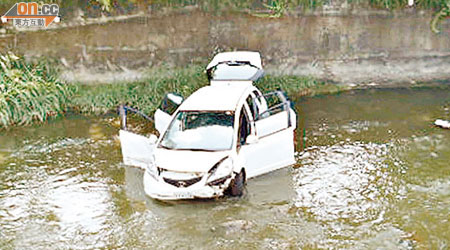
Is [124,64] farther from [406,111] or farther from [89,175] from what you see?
[406,111]

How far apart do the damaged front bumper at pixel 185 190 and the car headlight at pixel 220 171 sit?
7 centimetres

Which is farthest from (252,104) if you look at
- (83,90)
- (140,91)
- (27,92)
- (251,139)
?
(27,92)

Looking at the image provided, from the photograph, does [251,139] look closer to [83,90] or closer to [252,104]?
[252,104]

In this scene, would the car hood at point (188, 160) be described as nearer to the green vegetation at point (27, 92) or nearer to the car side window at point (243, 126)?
the car side window at point (243, 126)

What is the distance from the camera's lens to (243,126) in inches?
330

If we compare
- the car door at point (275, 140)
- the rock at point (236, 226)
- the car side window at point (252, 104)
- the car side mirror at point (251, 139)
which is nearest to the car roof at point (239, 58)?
the car side window at point (252, 104)

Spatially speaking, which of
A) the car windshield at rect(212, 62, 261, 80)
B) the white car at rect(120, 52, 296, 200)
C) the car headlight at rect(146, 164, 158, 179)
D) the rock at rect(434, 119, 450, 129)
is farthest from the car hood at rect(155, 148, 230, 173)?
the rock at rect(434, 119, 450, 129)

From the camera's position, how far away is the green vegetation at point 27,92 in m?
11.1

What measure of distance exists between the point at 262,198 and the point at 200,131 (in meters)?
1.39

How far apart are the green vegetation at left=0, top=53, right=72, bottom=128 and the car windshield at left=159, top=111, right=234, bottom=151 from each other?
432 cm

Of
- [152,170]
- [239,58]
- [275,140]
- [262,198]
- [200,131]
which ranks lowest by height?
[262,198]

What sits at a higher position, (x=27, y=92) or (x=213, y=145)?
(x=27, y=92)

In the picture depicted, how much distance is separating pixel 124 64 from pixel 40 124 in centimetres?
260

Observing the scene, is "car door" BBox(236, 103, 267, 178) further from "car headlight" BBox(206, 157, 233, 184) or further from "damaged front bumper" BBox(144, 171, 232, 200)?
"damaged front bumper" BBox(144, 171, 232, 200)
